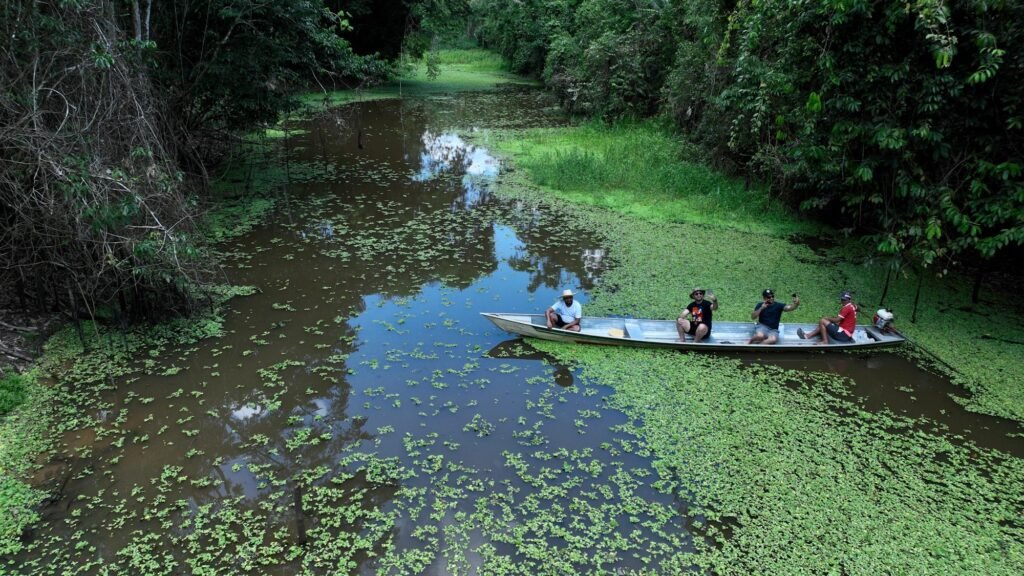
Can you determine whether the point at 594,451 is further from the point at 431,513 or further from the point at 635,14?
the point at 635,14

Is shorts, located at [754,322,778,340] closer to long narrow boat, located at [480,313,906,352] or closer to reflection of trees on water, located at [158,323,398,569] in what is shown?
long narrow boat, located at [480,313,906,352]

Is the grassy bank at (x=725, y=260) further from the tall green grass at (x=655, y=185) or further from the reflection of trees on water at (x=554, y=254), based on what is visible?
the reflection of trees on water at (x=554, y=254)

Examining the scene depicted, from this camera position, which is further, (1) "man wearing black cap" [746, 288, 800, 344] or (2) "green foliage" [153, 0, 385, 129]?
(2) "green foliage" [153, 0, 385, 129]

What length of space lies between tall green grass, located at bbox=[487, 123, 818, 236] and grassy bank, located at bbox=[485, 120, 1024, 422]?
0.03m

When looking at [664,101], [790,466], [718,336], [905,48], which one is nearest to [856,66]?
[905,48]

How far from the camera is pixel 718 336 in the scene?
773 cm

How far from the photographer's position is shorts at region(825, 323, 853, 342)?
24.7 ft

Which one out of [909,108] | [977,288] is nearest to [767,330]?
[909,108]

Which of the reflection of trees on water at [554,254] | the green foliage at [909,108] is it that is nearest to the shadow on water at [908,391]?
the green foliage at [909,108]

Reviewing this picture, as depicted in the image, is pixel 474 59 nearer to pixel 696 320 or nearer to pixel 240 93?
pixel 240 93

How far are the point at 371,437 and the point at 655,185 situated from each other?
31.5 feet

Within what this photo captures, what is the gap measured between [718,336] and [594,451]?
2805 millimetres

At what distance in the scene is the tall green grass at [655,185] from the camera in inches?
474

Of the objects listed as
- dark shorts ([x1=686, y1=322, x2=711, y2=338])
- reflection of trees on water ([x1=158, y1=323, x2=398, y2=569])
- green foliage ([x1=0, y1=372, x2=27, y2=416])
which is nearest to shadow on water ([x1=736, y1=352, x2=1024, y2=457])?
dark shorts ([x1=686, y1=322, x2=711, y2=338])
